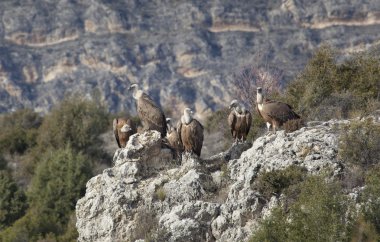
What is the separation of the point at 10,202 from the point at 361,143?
22.4 m

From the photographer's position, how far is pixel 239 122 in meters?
22.3

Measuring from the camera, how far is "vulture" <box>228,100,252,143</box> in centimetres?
2227

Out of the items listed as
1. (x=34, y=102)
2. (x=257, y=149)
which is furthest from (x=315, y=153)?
(x=34, y=102)

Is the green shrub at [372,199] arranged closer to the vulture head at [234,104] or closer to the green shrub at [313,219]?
the green shrub at [313,219]

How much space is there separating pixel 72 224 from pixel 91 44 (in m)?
109

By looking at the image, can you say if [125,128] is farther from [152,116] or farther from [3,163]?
[3,163]

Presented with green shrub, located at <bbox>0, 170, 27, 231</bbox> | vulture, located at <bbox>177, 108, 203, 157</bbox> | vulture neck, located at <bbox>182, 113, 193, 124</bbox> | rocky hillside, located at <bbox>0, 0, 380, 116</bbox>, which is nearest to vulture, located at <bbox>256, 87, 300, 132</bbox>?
vulture, located at <bbox>177, 108, 203, 157</bbox>

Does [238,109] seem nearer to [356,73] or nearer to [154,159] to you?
[154,159]

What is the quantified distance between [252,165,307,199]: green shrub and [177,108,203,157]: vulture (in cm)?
334

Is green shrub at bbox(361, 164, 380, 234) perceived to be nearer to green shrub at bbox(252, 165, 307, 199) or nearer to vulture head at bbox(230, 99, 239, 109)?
green shrub at bbox(252, 165, 307, 199)

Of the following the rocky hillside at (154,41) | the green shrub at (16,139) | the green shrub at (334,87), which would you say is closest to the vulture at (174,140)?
the green shrub at (334,87)

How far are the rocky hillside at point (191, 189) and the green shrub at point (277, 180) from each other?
146 mm

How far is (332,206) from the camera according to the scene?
16.7 m

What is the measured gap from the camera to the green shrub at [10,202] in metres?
37.5
